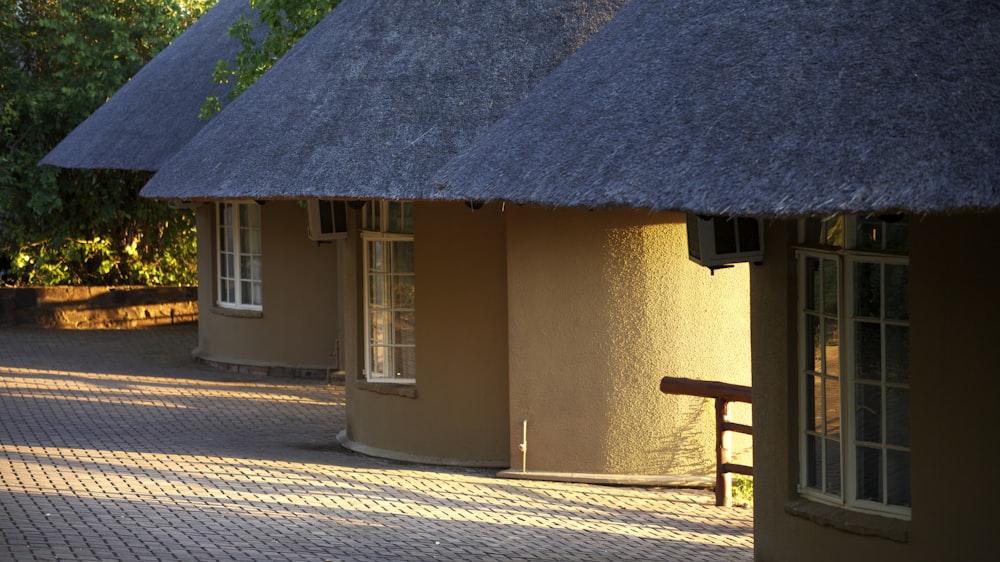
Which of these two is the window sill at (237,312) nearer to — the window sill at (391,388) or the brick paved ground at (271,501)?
the brick paved ground at (271,501)

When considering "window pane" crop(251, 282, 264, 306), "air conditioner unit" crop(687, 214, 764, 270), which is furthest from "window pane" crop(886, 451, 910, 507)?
"window pane" crop(251, 282, 264, 306)

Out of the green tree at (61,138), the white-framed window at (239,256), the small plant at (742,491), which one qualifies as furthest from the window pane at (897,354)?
the green tree at (61,138)

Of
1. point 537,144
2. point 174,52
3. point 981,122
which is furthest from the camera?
point 174,52

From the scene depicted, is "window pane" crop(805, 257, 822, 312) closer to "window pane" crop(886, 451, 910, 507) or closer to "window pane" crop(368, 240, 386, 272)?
"window pane" crop(886, 451, 910, 507)

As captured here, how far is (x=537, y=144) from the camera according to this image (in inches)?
317

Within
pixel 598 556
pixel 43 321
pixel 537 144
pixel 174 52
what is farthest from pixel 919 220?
pixel 43 321

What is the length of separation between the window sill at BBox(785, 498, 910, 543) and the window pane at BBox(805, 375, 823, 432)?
425 millimetres

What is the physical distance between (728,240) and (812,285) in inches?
25.6

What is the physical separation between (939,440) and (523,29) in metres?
6.54

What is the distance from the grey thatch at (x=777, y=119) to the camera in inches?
237

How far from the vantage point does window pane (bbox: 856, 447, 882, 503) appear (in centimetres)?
741

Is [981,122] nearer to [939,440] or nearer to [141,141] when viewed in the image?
[939,440]

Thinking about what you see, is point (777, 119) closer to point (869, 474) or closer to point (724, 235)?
point (724, 235)

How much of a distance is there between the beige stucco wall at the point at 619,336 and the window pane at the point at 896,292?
12.8 feet
